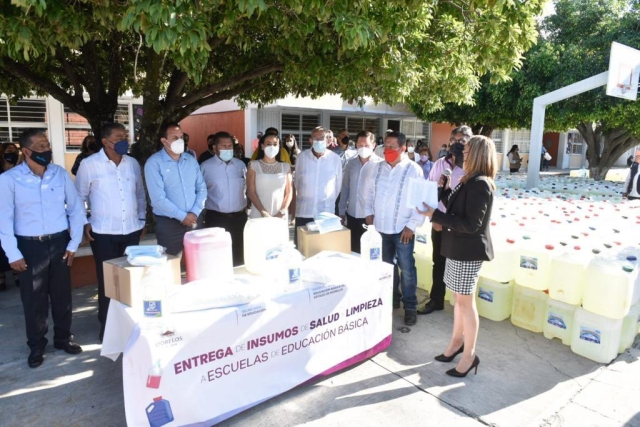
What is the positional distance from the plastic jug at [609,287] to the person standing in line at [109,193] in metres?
3.82

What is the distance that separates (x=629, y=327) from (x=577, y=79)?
1048cm

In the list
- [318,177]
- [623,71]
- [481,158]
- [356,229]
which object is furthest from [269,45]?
[623,71]

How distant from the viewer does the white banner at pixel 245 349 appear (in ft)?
7.79

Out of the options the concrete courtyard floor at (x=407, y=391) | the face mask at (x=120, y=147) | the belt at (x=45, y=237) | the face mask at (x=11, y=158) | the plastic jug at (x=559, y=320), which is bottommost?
the concrete courtyard floor at (x=407, y=391)

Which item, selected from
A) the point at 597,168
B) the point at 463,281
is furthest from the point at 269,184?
the point at 597,168

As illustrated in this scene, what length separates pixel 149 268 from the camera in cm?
270

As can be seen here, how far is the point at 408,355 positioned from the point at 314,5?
110 inches

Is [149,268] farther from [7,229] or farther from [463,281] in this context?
[463,281]

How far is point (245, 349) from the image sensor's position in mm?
2740

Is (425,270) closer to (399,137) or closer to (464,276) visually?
(399,137)

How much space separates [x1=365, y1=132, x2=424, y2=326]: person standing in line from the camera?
13.6 ft

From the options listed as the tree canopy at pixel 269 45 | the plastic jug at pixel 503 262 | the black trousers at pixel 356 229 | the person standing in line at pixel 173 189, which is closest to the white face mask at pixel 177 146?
the person standing in line at pixel 173 189

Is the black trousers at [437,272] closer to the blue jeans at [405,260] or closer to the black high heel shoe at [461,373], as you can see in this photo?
the blue jeans at [405,260]

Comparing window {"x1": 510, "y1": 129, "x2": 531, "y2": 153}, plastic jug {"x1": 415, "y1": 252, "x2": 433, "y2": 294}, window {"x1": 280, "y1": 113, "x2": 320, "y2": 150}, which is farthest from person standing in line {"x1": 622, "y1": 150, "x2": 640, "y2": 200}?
window {"x1": 510, "y1": 129, "x2": 531, "y2": 153}
